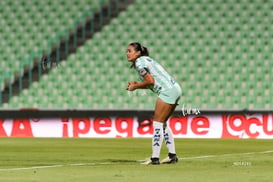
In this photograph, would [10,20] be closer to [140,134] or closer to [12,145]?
[140,134]

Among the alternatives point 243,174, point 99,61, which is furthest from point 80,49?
Answer: point 243,174

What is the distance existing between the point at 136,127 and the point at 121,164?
32.0 feet

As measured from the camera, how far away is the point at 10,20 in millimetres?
25188

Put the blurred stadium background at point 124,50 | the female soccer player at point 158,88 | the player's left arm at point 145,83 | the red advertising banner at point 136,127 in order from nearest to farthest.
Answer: the player's left arm at point 145,83 → the female soccer player at point 158,88 → the red advertising banner at point 136,127 → the blurred stadium background at point 124,50

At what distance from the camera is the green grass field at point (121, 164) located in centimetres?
917

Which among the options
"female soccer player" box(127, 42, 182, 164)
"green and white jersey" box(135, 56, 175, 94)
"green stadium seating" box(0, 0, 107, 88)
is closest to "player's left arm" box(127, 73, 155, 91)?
"female soccer player" box(127, 42, 182, 164)

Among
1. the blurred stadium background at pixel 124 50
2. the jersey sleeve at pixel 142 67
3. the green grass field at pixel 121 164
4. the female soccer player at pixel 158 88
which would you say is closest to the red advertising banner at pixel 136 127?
the blurred stadium background at pixel 124 50

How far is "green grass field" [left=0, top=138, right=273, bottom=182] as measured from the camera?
30.1ft

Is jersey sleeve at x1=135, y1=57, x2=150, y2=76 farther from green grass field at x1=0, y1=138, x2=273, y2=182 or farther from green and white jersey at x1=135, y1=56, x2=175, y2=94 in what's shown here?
green grass field at x1=0, y1=138, x2=273, y2=182

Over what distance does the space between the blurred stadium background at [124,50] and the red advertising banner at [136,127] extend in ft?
5.01

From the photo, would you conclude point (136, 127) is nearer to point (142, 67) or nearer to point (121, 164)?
point (121, 164)

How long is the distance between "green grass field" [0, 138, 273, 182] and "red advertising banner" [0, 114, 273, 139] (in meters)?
3.63

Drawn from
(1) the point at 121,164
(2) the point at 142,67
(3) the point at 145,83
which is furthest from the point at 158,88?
(1) the point at 121,164

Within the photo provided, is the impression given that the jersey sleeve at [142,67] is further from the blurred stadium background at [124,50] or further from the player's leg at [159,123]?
the blurred stadium background at [124,50]
